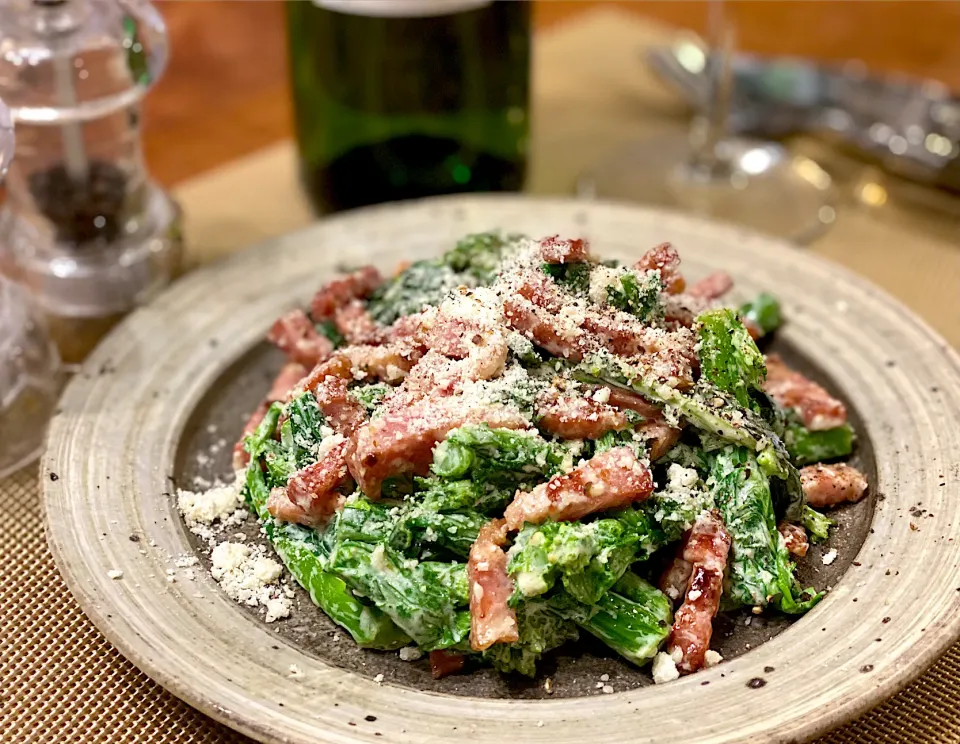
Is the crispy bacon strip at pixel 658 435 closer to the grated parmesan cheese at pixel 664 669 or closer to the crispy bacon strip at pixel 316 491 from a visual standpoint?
the grated parmesan cheese at pixel 664 669

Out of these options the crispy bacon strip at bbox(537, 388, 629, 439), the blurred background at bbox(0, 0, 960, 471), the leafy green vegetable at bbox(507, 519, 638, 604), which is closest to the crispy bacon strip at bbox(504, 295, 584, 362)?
the crispy bacon strip at bbox(537, 388, 629, 439)

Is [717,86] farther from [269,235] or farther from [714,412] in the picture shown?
[714,412]

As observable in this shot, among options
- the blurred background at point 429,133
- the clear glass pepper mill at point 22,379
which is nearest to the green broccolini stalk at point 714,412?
the blurred background at point 429,133

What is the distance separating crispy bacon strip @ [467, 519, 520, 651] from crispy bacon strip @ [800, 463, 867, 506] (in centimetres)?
59

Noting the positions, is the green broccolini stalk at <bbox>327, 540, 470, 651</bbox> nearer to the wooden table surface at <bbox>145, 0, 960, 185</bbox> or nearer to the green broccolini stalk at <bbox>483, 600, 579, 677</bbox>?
the green broccolini stalk at <bbox>483, 600, 579, 677</bbox>

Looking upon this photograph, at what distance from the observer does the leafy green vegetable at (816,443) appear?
203 centimetres

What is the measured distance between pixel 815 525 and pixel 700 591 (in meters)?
0.32

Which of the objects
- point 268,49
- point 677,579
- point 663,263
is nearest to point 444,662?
point 677,579

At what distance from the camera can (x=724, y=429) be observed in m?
1.75

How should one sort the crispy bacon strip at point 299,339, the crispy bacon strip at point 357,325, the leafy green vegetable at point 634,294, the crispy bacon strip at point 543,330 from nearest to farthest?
the crispy bacon strip at point 543,330 → the leafy green vegetable at point 634,294 → the crispy bacon strip at point 357,325 → the crispy bacon strip at point 299,339

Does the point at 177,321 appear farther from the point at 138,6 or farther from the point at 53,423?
the point at 138,6

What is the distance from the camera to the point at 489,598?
61.2 inches

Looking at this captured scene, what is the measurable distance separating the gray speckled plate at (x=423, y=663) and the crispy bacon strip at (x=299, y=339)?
0.15m

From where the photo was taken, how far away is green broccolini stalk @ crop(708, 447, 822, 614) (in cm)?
168
